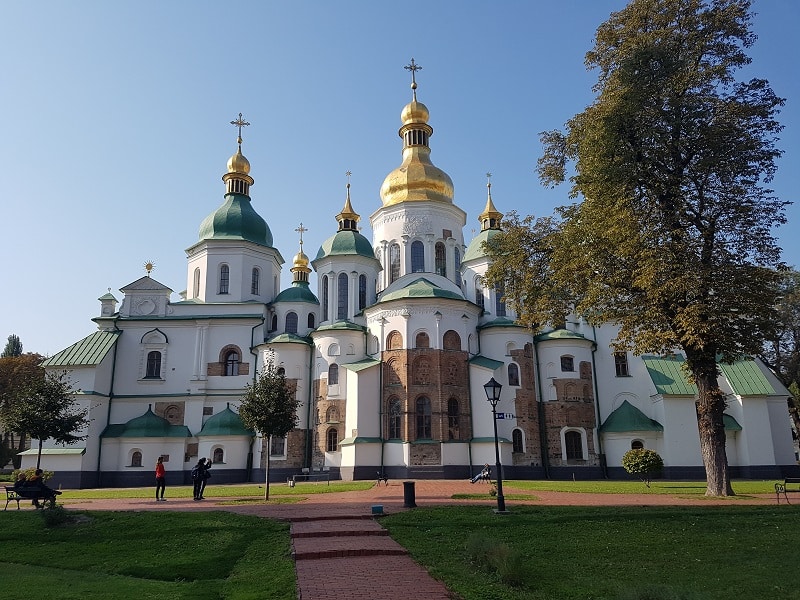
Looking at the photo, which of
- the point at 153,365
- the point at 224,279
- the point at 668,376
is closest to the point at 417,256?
the point at 224,279

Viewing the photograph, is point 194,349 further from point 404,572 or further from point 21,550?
point 404,572

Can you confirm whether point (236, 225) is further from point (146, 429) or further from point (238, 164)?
point (146, 429)

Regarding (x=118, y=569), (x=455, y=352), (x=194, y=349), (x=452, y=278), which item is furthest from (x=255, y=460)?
(x=118, y=569)

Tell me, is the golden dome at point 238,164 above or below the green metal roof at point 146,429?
above

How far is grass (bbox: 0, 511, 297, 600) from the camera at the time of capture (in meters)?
9.80

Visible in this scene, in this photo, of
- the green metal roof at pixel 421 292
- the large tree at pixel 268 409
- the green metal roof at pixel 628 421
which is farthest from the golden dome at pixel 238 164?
the green metal roof at pixel 628 421

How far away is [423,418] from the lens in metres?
38.0

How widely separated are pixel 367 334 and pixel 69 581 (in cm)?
3213

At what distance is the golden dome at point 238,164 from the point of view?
5041cm

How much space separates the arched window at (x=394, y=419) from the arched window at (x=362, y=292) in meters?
9.87

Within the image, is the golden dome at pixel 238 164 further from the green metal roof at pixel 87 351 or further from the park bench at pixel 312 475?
the park bench at pixel 312 475

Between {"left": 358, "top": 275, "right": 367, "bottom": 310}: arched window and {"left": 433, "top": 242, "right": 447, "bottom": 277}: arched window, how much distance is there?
528 centimetres

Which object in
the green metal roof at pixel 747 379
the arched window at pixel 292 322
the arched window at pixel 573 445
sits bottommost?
the arched window at pixel 573 445

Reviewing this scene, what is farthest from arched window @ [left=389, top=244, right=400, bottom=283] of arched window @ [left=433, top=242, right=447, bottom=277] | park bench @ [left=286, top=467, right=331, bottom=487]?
park bench @ [left=286, top=467, right=331, bottom=487]
